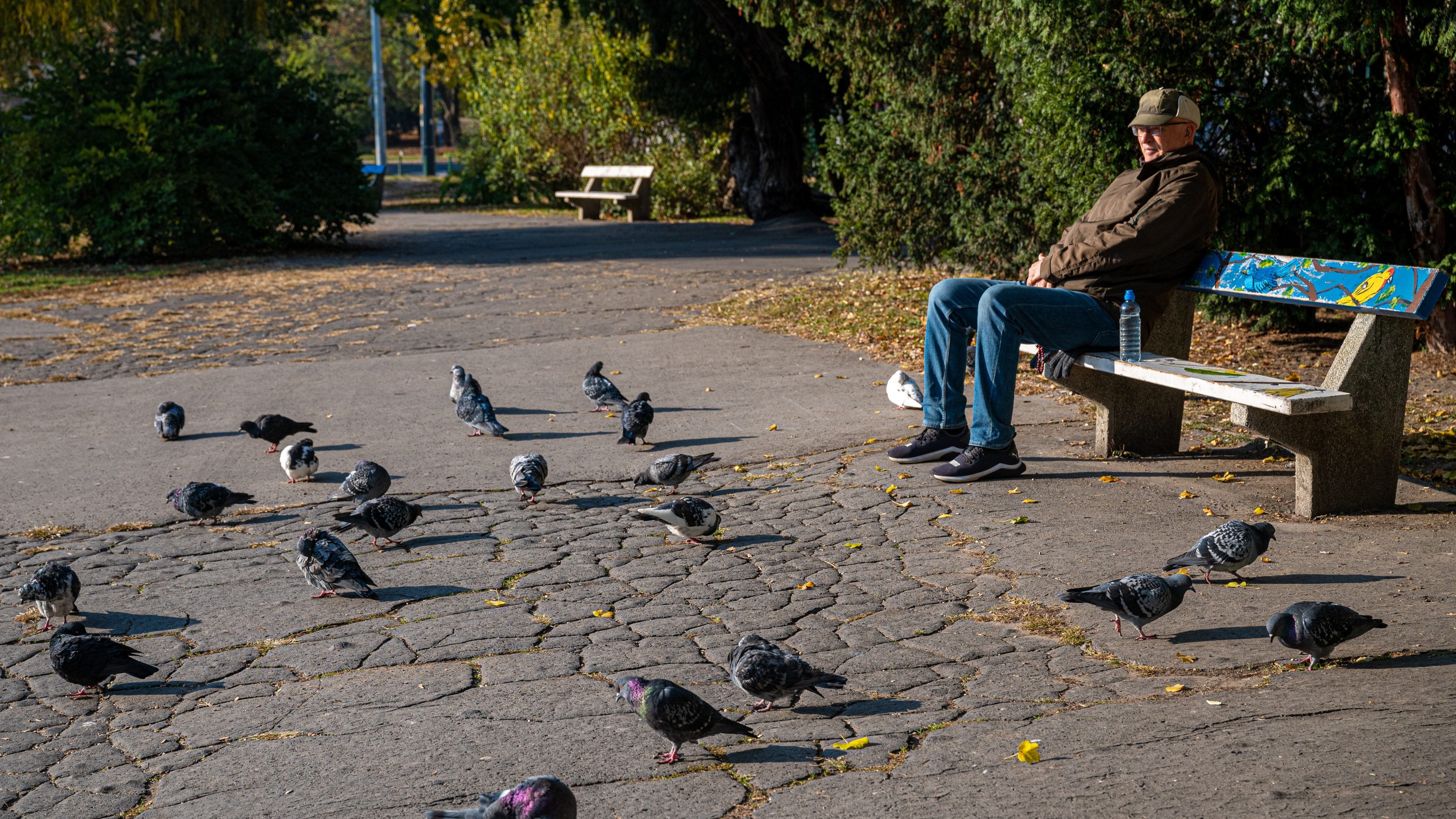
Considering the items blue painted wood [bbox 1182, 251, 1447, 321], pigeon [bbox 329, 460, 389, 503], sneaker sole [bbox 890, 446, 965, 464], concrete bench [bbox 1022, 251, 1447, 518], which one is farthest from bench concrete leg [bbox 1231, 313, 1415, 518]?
pigeon [bbox 329, 460, 389, 503]

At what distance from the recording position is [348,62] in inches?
3548

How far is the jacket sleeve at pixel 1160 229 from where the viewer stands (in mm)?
6461

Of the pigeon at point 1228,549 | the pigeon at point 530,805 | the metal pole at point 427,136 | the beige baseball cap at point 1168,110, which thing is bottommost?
the pigeon at point 530,805

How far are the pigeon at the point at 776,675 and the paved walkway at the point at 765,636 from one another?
0.39 feet

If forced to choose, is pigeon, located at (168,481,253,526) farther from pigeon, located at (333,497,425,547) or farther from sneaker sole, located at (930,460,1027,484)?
sneaker sole, located at (930,460,1027,484)

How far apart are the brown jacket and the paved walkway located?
998 millimetres

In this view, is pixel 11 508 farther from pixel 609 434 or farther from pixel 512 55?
pixel 512 55

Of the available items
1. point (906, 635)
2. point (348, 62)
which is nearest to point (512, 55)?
point (906, 635)

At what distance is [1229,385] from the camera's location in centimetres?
581

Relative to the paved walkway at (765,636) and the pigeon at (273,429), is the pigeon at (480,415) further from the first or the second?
the pigeon at (273,429)

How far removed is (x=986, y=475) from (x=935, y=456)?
0.42 metres

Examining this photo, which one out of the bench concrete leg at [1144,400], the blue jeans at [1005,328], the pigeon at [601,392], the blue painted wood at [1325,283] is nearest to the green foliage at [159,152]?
the pigeon at [601,392]

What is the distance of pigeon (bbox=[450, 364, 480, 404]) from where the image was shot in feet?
28.8

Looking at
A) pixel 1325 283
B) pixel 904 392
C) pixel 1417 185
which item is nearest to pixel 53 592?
pixel 904 392
